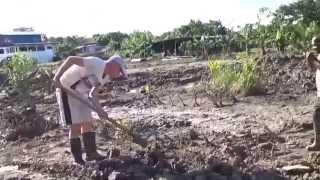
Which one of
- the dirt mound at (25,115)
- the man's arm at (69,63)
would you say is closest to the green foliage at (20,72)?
the dirt mound at (25,115)

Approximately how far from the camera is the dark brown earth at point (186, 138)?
5715 millimetres

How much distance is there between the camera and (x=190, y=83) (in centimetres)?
1372

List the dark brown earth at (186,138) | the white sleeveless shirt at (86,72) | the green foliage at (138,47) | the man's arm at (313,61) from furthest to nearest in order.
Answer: the green foliage at (138,47), the man's arm at (313,61), the white sleeveless shirt at (86,72), the dark brown earth at (186,138)

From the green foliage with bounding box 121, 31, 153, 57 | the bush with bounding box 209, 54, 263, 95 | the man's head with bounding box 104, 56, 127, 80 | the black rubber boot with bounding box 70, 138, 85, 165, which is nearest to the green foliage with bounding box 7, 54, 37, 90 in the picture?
the bush with bounding box 209, 54, 263, 95

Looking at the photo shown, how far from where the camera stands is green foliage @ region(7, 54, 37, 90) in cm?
1245

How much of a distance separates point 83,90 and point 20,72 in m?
6.70

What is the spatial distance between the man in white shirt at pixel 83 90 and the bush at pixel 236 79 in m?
3.87

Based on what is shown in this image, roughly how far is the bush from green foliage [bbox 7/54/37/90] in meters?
4.34

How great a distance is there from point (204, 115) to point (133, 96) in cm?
360

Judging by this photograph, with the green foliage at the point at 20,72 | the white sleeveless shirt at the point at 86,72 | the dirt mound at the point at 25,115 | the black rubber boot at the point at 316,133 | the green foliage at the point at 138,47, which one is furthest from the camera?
the green foliage at the point at 138,47

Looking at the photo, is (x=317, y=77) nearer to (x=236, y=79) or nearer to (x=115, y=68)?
(x=115, y=68)

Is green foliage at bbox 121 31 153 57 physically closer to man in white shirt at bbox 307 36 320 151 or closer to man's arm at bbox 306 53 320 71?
man in white shirt at bbox 307 36 320 151

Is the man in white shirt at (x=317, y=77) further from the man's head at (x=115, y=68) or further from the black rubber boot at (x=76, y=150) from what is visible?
the black rubber boot at (x=76, y=150)

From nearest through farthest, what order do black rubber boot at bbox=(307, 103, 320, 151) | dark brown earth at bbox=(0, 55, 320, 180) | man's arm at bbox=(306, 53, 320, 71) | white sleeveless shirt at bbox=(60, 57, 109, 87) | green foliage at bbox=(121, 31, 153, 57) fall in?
dark brown earth at bbox=(0, 55, 320, 180), white sleeveless shirt at bbox=(60, 57, 109, 87), man's arm at bbox=(306, 53, 320, 71), black rubber boot at bbox=(307, 103, 320, 151), green foliage at bbox=(121, 31, 153, 57)
